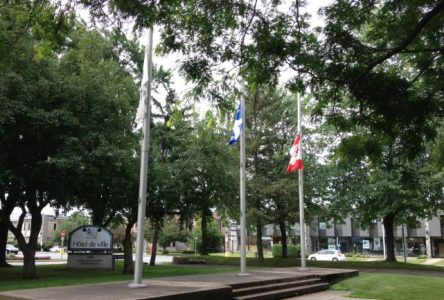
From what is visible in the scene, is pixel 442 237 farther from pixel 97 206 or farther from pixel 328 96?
pixel 328 96

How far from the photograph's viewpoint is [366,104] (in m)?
8.07

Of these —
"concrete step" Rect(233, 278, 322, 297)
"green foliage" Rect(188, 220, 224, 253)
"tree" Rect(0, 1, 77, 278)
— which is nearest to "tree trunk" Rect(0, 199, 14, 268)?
"tree" Rect(0, 1, 77, 278)

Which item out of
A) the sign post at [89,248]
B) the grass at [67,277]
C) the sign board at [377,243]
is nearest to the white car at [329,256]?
the sign board at [377,243]

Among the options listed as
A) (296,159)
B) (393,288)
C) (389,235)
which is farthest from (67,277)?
(389,235)

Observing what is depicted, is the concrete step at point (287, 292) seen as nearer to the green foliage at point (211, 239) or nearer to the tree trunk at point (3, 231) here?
the tree trunk at point (3, 231)

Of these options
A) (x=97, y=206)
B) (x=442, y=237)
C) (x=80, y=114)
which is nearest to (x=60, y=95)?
(x=80, y=114)

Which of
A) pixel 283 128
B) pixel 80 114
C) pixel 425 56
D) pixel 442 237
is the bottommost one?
pixel 442 237

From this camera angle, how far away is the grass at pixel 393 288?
51.3 feet

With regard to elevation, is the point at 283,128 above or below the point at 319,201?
above

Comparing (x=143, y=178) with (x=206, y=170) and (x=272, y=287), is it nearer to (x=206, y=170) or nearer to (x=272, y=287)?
(x=272, y=287)

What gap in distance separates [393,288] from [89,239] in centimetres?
1381

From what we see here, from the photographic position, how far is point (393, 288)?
17.6 metres

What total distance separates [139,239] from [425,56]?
8236 millimetres

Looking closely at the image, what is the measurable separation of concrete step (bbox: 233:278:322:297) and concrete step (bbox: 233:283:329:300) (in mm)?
188
